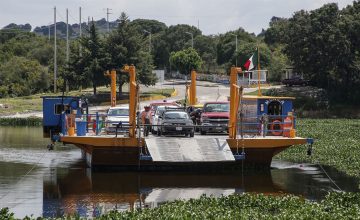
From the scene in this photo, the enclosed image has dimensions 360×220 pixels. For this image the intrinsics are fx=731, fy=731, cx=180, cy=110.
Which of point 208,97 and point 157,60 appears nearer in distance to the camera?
point 208,97

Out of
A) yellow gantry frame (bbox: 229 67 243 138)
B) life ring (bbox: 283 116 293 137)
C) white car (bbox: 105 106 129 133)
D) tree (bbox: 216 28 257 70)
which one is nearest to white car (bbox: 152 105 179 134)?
white car (bbox: 105 106 129 133)

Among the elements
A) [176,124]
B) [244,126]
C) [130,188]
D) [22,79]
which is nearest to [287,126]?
[244,126]

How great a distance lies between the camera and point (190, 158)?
27.8 metres

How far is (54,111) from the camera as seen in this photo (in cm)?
3362

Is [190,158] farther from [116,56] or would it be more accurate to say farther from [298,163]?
[116,56]

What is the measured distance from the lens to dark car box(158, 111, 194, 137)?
30812 mm

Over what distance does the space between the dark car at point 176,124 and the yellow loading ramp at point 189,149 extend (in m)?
1.18

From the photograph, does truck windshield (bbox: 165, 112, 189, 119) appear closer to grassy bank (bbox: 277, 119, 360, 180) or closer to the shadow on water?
the shadow on water

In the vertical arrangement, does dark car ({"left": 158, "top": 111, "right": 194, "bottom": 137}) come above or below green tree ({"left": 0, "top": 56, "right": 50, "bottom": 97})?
below

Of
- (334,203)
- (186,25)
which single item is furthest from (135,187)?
(186,25)

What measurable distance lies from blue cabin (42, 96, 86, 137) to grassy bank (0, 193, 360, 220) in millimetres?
13864

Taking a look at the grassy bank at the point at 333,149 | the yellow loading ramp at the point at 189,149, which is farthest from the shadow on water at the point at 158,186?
the grassy bank at the point at 333,149

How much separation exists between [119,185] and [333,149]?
1472 centimetres

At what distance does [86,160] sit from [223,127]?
6.44m
